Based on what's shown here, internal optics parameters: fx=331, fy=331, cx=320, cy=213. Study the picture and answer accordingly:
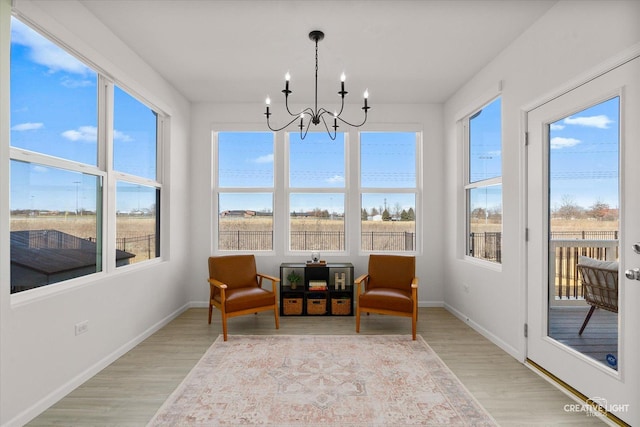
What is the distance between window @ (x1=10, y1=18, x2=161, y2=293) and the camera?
2100mm

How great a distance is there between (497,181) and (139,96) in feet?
12.3

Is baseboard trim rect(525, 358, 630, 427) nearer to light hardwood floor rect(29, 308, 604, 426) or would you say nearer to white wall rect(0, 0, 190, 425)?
light hardwood floor rect(29, 308, 604, 426)

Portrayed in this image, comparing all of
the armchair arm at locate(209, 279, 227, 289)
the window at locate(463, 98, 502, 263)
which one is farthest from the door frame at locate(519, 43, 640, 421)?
the armchair arm at locate(209, 279, 227, 289)

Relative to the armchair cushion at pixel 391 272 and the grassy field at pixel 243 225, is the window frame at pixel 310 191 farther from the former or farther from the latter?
the armchair cushion at pixel 391 272

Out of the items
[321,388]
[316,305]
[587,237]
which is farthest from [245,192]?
[587,237]

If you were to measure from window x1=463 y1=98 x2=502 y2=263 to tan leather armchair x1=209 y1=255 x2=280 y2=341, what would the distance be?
2.35 m

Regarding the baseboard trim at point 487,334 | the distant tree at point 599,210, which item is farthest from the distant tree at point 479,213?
the distant tree at point 599,210

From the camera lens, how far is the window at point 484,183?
134 inches

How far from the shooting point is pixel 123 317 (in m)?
3.01

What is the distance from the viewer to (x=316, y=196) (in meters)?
4.70

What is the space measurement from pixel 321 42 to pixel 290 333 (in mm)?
2905

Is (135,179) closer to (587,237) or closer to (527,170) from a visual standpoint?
(527,170)

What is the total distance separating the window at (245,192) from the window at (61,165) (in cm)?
143

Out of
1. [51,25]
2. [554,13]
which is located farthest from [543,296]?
[51,25]
